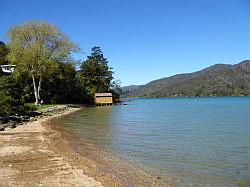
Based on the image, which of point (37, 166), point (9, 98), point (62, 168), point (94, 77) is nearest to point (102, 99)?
point (94, 77)

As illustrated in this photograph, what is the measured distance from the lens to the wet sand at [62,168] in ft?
34.3

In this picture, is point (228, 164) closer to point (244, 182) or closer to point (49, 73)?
point (244, 182)

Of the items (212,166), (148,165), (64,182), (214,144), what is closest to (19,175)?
(64,182)

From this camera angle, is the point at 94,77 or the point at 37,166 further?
the point at 94,77

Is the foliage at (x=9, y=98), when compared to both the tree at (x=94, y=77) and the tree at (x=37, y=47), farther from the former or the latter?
the tree at (x=94, y=77)


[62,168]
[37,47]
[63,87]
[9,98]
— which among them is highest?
[37,47]

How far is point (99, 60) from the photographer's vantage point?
9856 centimetres

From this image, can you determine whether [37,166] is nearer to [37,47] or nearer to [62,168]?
[62,168]

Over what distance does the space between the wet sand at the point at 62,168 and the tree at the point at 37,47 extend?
3780 centimetres

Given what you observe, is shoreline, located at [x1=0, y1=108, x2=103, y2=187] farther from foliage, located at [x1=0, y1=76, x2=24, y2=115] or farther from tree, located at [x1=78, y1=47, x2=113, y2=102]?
tree, located at [x1=78, y1=47, x2=113, y2=102]

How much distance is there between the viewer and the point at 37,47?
174ft

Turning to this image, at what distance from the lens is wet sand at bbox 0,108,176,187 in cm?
1045

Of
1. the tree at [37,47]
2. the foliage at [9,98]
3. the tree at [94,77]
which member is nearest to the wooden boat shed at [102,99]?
the tree at [94,77]

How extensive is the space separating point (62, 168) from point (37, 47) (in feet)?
144
